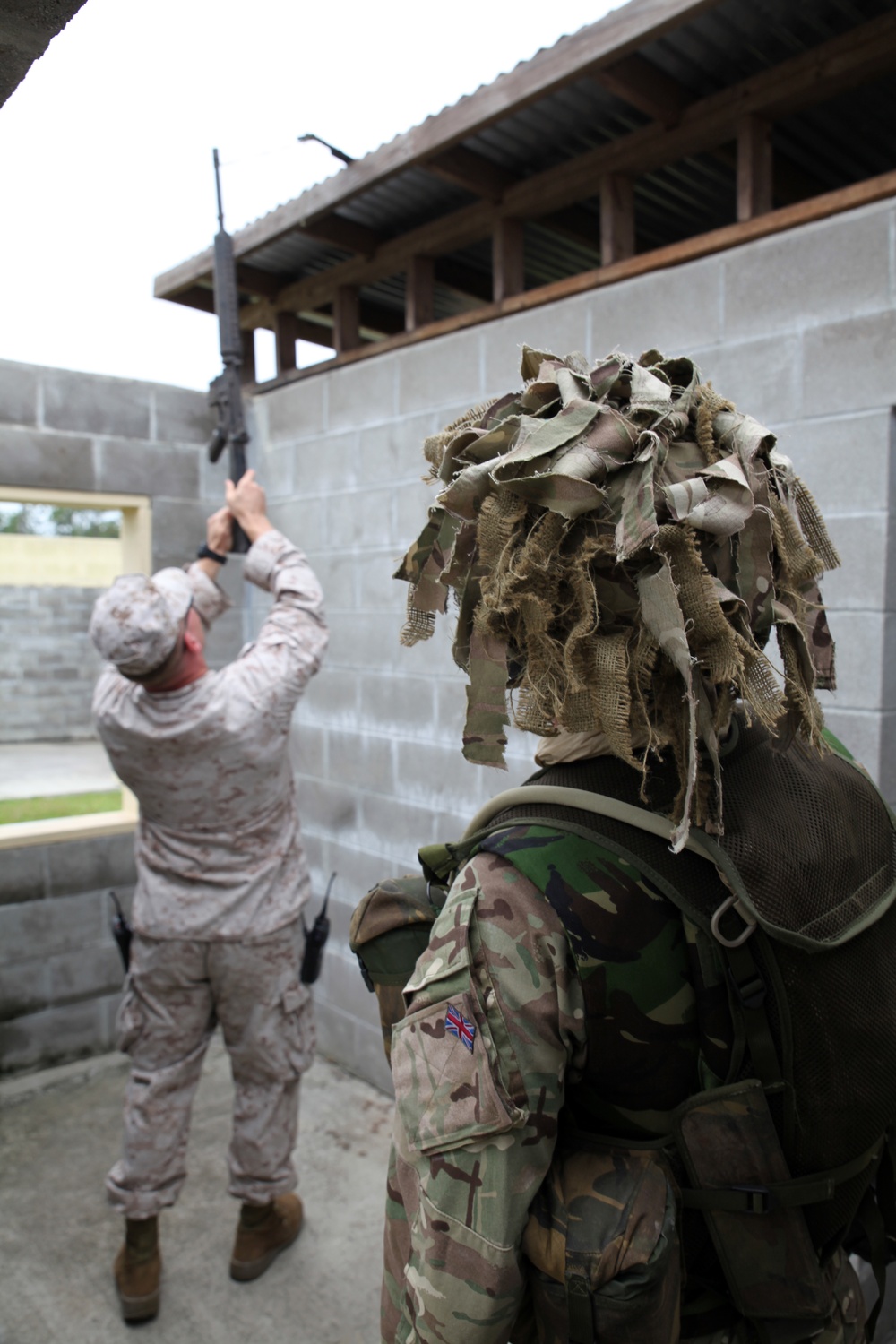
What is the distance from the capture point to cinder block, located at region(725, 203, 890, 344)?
2.08 meters

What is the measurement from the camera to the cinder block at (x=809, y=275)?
2.08m

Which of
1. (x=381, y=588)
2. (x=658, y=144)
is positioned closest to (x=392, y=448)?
(x=381, y=588)

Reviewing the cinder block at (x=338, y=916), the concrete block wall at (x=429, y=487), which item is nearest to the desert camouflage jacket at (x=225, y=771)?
the concrete block wall at (x=429, y=487)

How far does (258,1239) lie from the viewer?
2641 mm

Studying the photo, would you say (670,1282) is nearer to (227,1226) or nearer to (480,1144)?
(480,1144)

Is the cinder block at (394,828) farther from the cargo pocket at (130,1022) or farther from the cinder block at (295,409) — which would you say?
the cinder block at (295,409)

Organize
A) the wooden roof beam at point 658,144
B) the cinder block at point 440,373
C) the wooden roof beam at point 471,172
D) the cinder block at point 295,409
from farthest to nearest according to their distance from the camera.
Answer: the cinder block at point 295,409, the cinder block at point 440,373, the wooden roof beam at point 471,172, the wooden roof beam at point 658,144

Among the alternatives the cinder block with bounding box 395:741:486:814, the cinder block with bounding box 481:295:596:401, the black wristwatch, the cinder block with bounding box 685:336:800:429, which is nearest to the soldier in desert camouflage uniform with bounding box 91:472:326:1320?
the black wristwatch

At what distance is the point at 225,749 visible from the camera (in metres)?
2.50

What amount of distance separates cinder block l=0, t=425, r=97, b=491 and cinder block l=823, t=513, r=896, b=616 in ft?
9.63

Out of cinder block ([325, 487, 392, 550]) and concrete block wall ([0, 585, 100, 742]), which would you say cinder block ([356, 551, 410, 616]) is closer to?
cinder block ([325, 487, 392, 550])

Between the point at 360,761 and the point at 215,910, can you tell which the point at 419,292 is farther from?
the point at 215,910

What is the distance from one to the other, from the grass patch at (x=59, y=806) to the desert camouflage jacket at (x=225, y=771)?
1.32 metres

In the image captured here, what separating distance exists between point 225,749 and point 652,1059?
5.58 ft
